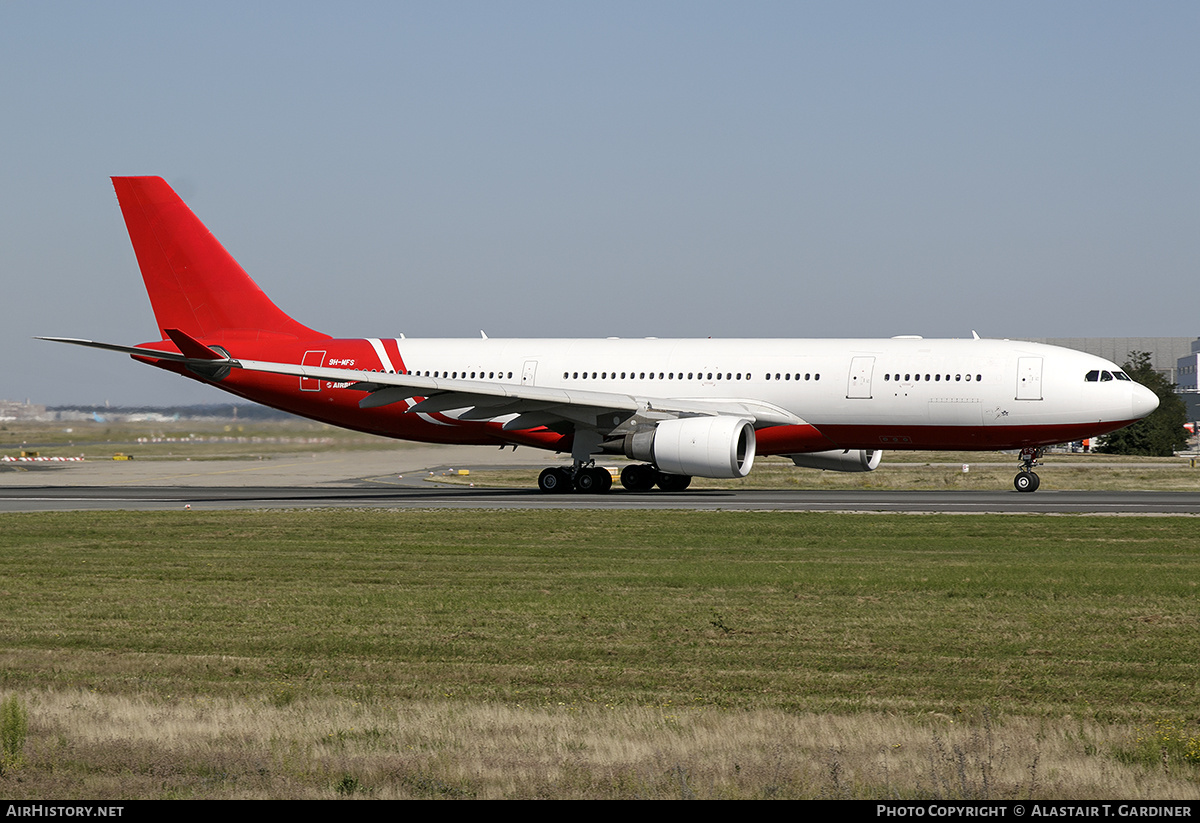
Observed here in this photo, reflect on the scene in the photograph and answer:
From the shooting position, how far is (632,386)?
3328 centimetres

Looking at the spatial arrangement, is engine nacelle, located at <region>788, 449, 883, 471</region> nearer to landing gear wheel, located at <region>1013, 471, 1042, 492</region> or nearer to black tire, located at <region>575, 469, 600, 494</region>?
landing gear wheel, located at <region>1013, 471, 1042, 492</region>

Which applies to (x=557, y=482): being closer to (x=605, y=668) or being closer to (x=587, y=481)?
(x=587, y=481)

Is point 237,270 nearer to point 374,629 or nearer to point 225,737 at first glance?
point 374,629

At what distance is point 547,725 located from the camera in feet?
27.5

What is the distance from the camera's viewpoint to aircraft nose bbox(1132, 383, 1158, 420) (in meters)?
30.5

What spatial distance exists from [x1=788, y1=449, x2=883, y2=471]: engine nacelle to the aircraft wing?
2808 mm

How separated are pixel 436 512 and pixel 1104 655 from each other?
1731 centimetres

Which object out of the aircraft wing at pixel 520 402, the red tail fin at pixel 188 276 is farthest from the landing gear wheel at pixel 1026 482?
the red tail fin at pixel 188 276

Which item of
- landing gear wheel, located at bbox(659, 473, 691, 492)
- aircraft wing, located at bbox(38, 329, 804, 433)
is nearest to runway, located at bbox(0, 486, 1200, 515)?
landing gear wheel, located at bbox(659, 473, 691, 492)

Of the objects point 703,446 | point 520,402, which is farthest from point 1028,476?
point 520,402

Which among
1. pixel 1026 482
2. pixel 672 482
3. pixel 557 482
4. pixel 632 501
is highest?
pixel 1026 482

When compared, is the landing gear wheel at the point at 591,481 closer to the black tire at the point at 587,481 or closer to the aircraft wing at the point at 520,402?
the black tire at the point at 587,481

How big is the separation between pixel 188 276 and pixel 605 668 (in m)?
28.7

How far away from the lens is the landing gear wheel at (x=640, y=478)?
33625mm
